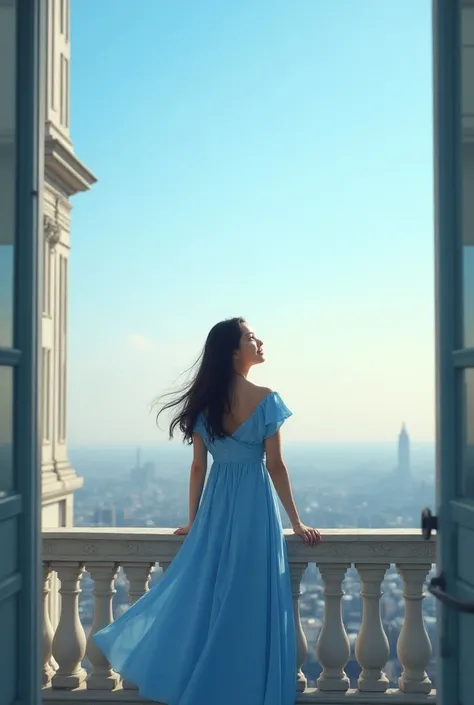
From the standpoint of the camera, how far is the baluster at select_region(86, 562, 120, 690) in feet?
13.2

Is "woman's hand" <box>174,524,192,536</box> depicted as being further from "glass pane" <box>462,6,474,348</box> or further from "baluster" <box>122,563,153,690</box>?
"glass pane" <box>462,6,474,348</box>

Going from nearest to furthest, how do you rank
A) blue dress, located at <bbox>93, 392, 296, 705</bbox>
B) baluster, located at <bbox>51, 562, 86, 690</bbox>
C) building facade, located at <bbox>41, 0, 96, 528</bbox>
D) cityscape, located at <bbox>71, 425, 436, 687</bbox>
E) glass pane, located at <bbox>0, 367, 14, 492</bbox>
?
1. glass pane, located at <bbox>0, 367, 14, 492</bbox>
2. blue dress, located at <bbox>93, 392, 296, 705</bbox>
3. baluster, located at <bbox>51, 562, 86, 690</bbox>
4. cityscape, located at <bbox>71, 425, 436, 687</bbox>
5. building facade, located at <bbox>41, 0, 96, 528</bbox>

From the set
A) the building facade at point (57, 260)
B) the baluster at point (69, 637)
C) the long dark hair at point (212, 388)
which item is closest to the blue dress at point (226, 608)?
the long dark hair at point (212, 388)

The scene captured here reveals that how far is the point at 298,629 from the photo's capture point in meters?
3.93

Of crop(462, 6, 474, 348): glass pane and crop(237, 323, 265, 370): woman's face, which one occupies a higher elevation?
crop(462, 6, 474, 348): glass pane

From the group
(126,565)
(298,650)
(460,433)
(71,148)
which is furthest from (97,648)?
(71,148)

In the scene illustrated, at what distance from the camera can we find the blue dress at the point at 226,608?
12.1 feet

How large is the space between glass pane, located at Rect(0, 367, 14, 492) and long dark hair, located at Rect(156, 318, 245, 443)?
130 centimetres

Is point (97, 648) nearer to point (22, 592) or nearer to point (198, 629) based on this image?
point (198, 629)

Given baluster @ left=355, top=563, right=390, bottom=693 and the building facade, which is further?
the building facade

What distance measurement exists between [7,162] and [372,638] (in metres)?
2.60

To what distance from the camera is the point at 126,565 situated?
402 cm

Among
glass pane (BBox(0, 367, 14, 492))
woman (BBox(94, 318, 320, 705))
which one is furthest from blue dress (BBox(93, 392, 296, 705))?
glass pane (BBox(0, 367, 14, 492))

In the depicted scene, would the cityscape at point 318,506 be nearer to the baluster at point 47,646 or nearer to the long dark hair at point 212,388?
the baluster at point 47,646
